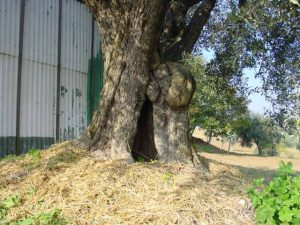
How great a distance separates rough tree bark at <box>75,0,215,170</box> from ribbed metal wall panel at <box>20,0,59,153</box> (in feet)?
15.4

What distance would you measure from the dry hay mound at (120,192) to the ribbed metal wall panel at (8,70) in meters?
4.31

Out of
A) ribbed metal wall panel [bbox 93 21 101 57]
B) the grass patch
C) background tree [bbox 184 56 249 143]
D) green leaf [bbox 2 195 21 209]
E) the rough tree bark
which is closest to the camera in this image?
green leaf [bbox 2 195 21 209]

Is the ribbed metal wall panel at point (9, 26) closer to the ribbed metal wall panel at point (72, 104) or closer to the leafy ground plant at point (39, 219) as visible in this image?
the ribbed metal wall panel at point (72, 104)

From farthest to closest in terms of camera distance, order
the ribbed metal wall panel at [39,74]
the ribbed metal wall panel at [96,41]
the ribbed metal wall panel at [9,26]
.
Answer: the ribbed metal wall panel at [96,41]
the ribbed metal wall panel at [39,74]
the ribbed metal wall panel at [9,26]

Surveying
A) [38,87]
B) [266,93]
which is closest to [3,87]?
[38,87]

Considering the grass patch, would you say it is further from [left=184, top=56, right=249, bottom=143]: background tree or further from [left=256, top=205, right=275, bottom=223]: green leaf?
[left=184, top=56, right=249, bottom=143]: background tree

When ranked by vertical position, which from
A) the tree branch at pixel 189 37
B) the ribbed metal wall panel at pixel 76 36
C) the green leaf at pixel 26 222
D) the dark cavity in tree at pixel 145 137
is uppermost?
the ribbed metal wall panel at pixel 76 36

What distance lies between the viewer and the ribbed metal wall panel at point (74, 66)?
39.2ft

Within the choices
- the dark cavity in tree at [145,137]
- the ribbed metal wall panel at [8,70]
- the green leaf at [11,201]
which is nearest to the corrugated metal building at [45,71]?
the ribbed metal wall panel at [8,70]

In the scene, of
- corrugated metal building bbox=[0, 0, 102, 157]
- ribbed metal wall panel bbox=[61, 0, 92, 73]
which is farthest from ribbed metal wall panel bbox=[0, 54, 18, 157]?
ribbed metal wall panel bbox=[61, 0, 92, 73]

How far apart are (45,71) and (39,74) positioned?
0.84 feet

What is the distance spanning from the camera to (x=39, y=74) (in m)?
11.0

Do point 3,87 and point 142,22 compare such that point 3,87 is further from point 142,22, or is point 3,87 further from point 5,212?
point 5,212

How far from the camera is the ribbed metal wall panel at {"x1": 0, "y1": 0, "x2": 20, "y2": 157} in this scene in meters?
9.81
